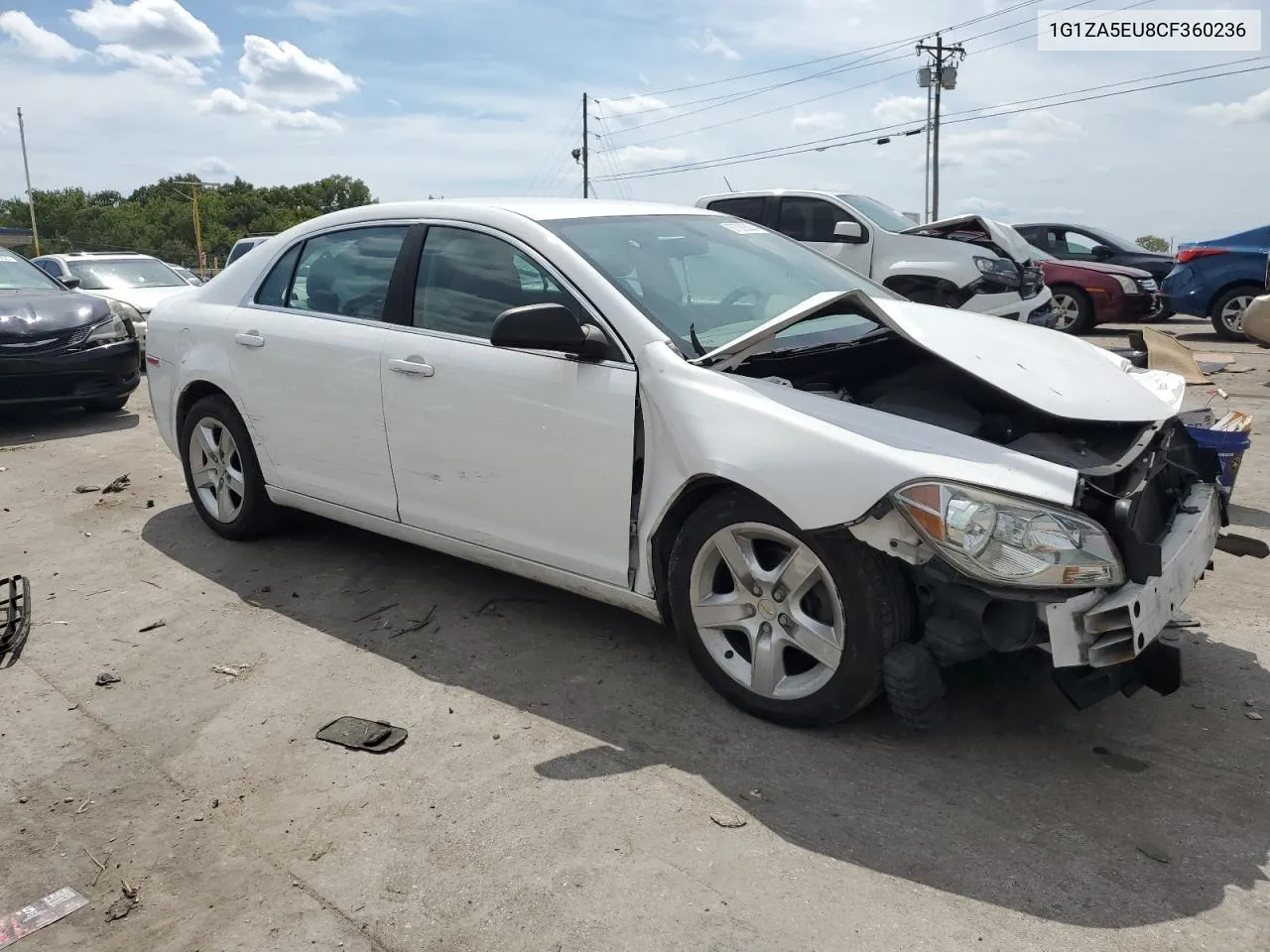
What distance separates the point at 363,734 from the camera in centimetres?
345

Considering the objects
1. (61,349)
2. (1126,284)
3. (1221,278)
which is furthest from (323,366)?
(1126,284)

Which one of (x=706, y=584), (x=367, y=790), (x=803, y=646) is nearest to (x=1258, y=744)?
(x=803, y=646)

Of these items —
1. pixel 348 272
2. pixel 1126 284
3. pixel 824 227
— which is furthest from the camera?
pixel 1126 284

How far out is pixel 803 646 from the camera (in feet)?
10.6

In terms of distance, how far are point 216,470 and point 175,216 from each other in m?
88.7

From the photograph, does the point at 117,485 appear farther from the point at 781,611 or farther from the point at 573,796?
the point at 781,611

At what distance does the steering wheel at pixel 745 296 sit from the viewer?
12.9ft

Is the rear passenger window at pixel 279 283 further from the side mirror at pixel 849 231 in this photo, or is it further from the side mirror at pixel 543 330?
the side mirror at pixel 849 231

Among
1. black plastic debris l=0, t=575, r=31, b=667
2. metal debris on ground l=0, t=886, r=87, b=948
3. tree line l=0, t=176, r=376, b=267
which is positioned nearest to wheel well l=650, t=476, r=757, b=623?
metal debris on ground l=0, t=886, r=87, b=948

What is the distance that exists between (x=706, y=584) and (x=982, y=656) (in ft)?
2.85

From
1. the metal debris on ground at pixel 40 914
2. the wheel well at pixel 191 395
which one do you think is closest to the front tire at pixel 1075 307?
the wheel well at pixel 191 395

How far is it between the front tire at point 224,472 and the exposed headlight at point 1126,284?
42.3ft

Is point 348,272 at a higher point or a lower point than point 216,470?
higher

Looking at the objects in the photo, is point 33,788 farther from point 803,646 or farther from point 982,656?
point 982,656
